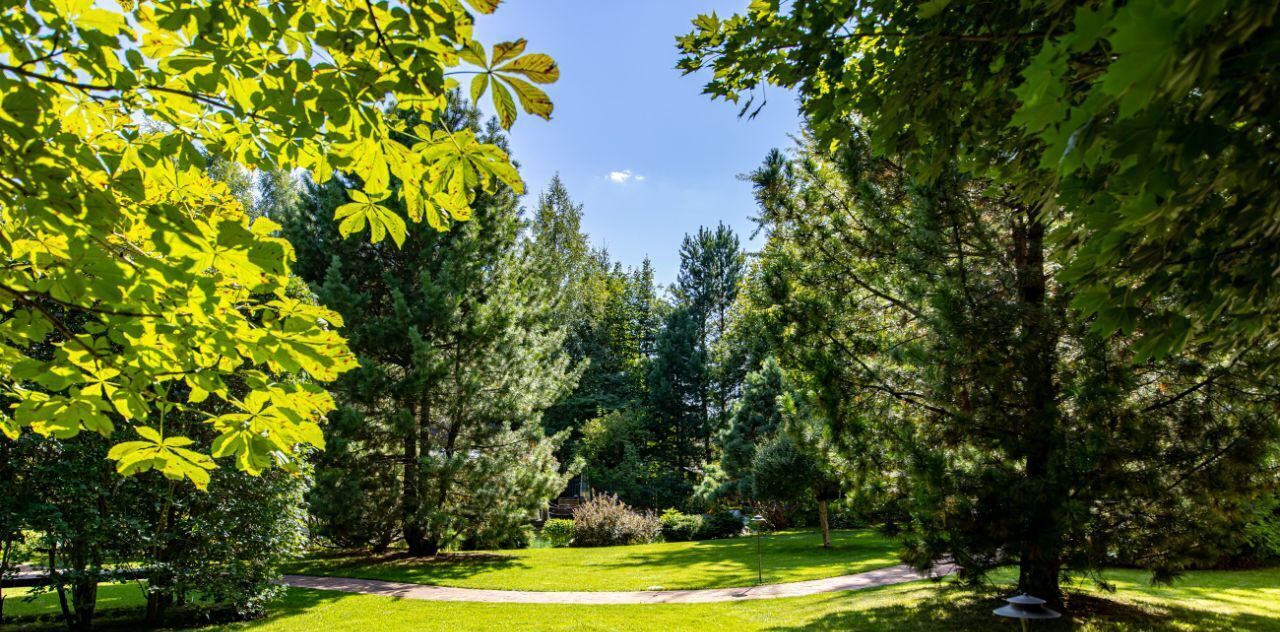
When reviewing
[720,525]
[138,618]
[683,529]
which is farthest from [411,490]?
[720,525]

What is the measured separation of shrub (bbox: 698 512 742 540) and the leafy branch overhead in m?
18.0

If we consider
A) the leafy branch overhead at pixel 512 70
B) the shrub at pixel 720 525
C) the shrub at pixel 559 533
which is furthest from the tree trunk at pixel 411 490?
the leafy branch overhead at pixel 512 70

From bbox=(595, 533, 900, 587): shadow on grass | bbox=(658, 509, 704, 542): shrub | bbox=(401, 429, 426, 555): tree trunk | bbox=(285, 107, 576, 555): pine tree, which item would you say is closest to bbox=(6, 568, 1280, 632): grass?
bbox=(595, 533, 900, 587): shadow on grass

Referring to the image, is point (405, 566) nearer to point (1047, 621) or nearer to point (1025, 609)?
point (1047, 621)

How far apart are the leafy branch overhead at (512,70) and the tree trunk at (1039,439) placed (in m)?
4.78

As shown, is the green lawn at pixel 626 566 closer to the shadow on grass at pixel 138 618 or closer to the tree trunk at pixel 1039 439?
the shadow on grass at pixel 138 618

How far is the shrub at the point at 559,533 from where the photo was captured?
16.9 m

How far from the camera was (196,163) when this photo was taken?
1.91m

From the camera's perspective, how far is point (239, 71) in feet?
5.80

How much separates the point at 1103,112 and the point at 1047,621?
6339 millimetres

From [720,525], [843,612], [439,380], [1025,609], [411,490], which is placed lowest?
[720,525]

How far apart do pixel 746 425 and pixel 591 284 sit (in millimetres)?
15193

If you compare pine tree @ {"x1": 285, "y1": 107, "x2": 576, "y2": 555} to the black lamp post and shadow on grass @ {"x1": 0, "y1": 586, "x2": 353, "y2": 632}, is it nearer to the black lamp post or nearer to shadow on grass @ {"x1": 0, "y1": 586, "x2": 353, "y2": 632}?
shadow on grass @ {"x1": 0, "y1": 586, "x2": 353, "y2": 632}

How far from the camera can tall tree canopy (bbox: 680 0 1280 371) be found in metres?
1.14
